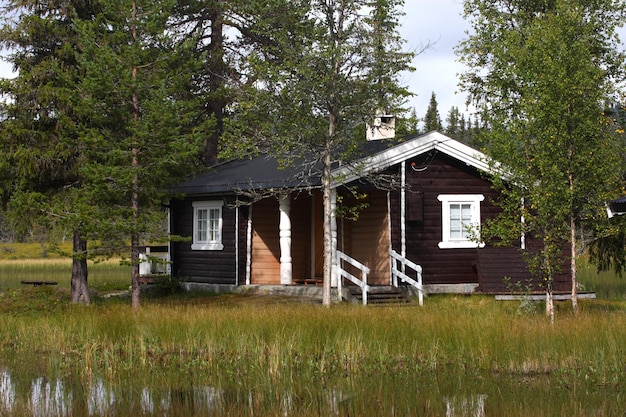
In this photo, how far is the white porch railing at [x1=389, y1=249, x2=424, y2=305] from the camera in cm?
2181

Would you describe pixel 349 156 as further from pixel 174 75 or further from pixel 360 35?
pixel 174 75

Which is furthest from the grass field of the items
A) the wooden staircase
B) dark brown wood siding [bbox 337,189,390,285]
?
dark brown wood siding [bbox 337,189,390,285]

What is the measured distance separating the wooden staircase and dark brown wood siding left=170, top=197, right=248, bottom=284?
4.41m

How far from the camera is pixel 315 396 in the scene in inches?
435

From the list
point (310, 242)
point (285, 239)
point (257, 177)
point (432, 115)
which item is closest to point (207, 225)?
point (257, 177)

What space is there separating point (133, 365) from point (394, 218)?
11529 mm

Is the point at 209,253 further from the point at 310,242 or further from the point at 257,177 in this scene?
the point at 257,177

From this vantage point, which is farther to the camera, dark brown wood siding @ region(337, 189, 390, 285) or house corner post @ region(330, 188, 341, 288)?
dark brown wood siding @ region(337, 189, 390, 285)

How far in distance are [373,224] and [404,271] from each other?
7.64ft

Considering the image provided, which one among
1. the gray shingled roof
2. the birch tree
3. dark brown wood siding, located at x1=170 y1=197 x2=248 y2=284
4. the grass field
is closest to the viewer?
the grass field

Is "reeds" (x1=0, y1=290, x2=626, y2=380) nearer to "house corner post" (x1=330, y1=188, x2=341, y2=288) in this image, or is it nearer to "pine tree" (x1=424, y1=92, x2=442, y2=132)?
"house corner post" (x1=330, y1=188, x2=341, y2=288)

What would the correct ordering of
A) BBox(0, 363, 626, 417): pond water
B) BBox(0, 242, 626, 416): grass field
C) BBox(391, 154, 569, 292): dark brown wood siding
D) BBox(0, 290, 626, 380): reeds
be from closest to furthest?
BBox(0, 363, 626, 417): pond water, BBox(0, 242, 626, 416): grass field, BBox(0, 290, 626, 380): reeds, BBox(391, 154, 569, 292): dark brown wood siding

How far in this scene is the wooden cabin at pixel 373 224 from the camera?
2288 cm

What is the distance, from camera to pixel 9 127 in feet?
71.6
